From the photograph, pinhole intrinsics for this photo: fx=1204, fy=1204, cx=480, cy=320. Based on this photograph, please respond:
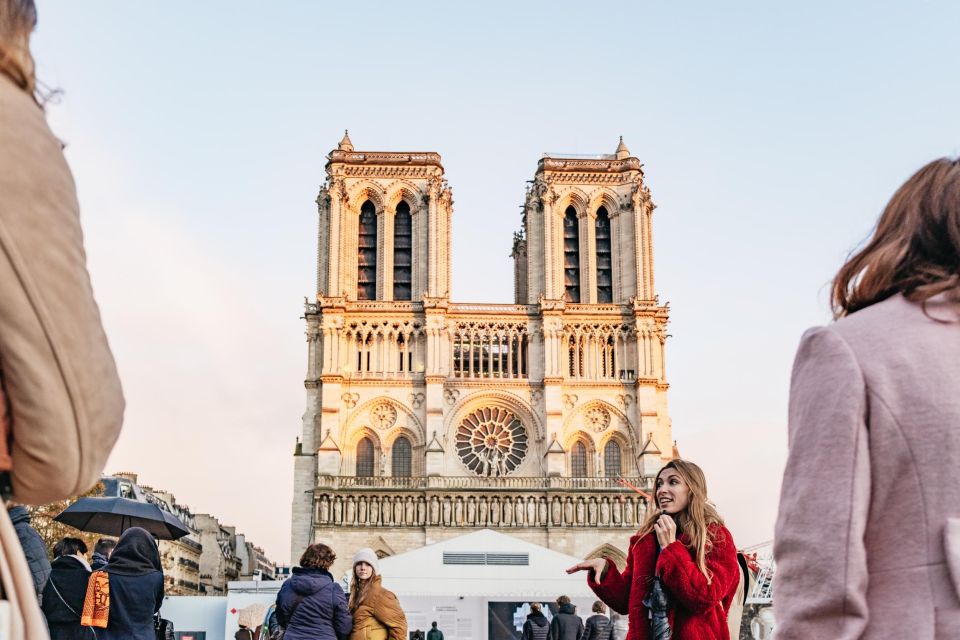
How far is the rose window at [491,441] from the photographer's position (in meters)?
41.6

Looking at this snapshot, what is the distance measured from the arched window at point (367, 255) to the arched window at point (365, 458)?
5260 mm

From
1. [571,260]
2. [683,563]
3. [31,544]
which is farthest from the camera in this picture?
[571,260]

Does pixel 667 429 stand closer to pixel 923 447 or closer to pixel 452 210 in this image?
pixel 452 210

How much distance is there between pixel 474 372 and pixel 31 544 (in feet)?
121

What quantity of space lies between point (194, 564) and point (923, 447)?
69.0 metres

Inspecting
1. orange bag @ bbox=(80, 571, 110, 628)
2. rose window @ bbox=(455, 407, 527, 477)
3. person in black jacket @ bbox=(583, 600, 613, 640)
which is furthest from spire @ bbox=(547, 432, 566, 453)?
orange bag @ bbox=(80, 571, 110, 628)

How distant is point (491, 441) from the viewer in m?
41.8

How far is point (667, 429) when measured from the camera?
4150cm

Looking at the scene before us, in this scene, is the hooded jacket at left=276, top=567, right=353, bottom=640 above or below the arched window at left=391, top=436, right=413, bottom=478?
below

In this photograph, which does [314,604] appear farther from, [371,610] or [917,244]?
[917,244]

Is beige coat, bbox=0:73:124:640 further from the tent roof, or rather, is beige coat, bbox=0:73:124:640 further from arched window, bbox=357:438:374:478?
arched window, bbox=357:438:374:478

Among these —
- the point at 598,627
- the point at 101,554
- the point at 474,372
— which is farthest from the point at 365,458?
the point at 101,554

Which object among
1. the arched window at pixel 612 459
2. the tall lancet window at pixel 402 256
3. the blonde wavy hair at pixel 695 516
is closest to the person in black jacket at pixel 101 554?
the blonde wavy hair at pixel 695 516

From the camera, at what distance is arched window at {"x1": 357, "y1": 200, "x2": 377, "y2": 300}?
43.2 m
